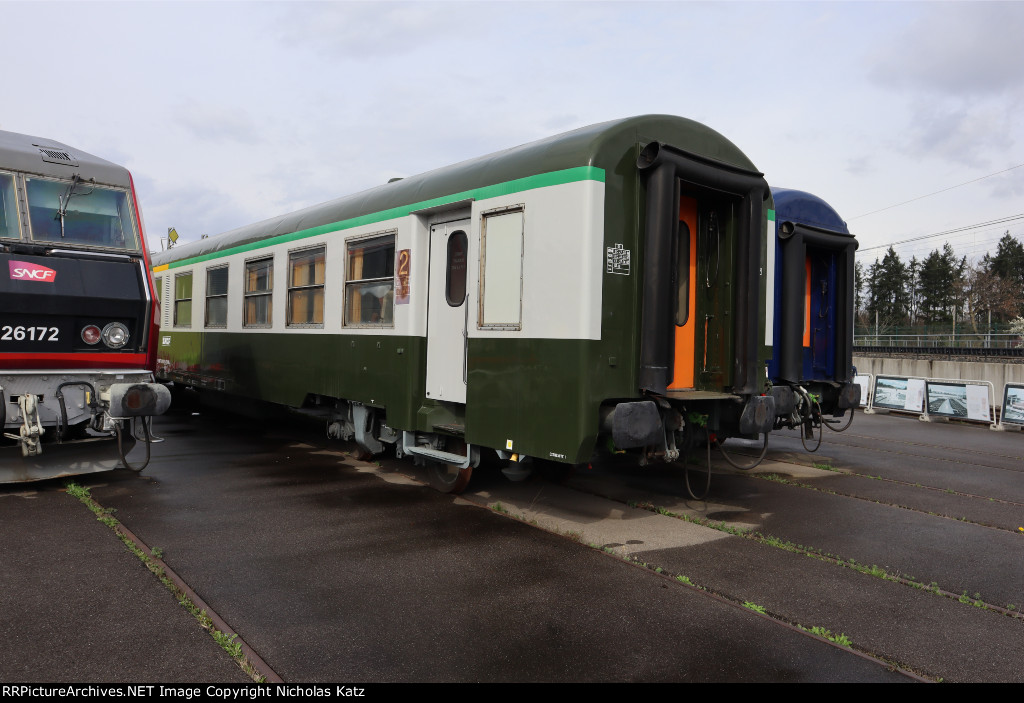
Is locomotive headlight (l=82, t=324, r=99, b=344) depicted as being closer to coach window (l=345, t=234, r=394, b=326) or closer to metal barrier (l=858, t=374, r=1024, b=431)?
coach window (l=345, t=234, r=394, b=326)

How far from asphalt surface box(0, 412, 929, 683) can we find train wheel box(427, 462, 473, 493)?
0.14 metres

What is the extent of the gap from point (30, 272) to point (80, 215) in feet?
3.10

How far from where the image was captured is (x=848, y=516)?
685cm

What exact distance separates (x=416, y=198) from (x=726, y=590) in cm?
481

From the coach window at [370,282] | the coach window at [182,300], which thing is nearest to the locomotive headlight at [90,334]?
the coach window at [370,282]

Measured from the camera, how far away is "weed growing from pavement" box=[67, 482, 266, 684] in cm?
364

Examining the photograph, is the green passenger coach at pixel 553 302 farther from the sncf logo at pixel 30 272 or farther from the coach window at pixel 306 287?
the sncf logo at pixel 30 272

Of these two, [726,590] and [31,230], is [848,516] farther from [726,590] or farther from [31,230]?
[31,230]

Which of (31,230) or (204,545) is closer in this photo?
(204,545)

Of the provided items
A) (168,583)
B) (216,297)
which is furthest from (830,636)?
(216,297)

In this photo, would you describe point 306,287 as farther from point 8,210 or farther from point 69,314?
point 8,210

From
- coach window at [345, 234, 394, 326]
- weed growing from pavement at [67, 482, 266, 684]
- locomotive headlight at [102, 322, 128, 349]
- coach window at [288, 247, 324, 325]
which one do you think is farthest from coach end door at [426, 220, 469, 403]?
locomotive headlight at [102, 322, 128, 349]

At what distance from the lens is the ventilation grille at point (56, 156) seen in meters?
7.43
